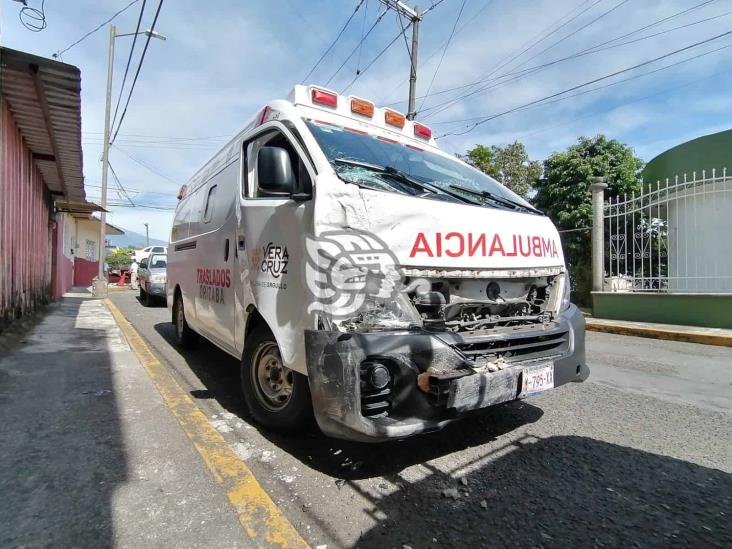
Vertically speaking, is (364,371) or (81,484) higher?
(364,371)

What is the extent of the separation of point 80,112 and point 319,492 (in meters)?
6.71

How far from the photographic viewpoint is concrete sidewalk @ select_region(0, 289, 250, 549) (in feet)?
6.24

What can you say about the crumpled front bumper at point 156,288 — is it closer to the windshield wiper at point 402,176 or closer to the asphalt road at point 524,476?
the asphalt road at point 524,476

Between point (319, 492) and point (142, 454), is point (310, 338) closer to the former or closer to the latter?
point (319, 492)

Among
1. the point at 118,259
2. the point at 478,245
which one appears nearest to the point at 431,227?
the point at 478,245

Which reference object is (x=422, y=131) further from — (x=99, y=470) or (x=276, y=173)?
(x=99, y=470)

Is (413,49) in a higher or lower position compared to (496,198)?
higher

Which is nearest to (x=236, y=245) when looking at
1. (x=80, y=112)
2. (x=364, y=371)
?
(x=364, y=371)

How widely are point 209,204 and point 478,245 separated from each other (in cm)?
294

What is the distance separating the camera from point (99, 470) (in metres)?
2.41

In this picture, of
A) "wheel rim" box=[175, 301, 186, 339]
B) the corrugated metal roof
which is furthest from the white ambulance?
the corrugated metal roof

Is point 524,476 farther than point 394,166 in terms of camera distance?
No

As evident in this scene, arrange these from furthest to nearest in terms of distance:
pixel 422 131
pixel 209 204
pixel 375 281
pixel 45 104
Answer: pixel 45 104, pixel 209 204, pixel 422 131, pixel 375 281

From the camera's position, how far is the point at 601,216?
9.71m
